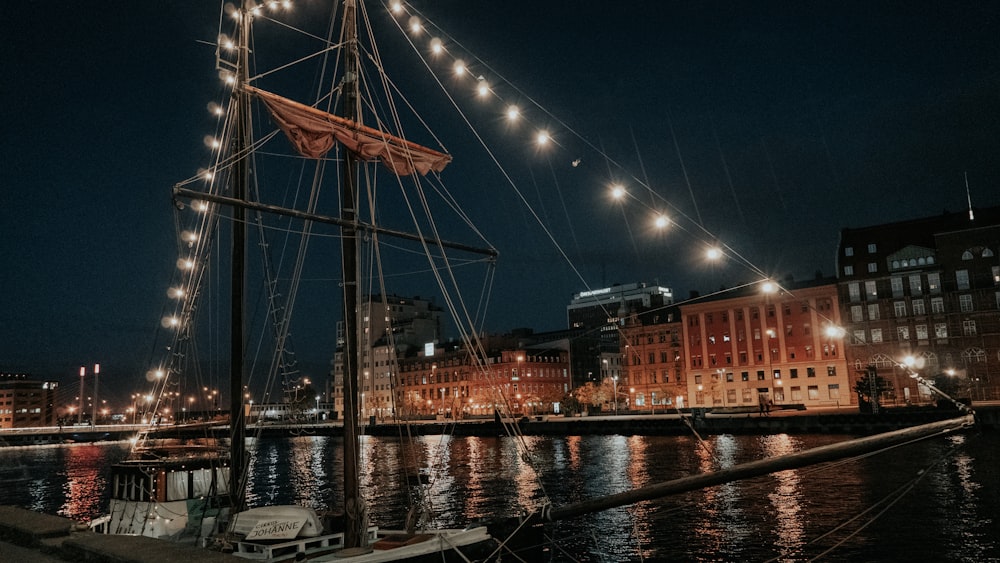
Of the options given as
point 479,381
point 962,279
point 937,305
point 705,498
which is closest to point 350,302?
point 705,498

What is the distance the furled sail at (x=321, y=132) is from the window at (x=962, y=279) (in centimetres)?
9806

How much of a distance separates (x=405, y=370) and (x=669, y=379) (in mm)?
74711

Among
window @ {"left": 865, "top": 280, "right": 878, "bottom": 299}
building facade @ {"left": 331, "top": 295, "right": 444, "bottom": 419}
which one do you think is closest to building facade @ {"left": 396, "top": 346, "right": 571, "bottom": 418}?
building facade @ {"left": 331, "top": 295, "right": 444, "bottom": 419}

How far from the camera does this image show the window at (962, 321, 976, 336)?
297 feet

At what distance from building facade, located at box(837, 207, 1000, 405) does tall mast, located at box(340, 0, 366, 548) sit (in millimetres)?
87374

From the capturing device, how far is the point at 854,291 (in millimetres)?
102125

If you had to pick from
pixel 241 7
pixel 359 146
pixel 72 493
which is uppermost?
pixel 241 7

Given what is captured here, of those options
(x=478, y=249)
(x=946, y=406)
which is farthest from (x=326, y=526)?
(x=946, y=406)

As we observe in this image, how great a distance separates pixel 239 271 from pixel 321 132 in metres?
6.88

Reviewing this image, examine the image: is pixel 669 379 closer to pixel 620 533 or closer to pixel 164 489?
pixel 620 533

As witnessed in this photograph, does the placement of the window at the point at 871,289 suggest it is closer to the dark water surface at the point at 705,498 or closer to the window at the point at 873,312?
the window at the point at 873,312

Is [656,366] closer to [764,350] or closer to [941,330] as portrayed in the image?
[764,350]

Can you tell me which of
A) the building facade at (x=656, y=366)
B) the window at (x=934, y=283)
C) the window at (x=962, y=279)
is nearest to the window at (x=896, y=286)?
the window at (x=934, y=283)

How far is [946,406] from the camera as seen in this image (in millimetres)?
70250
